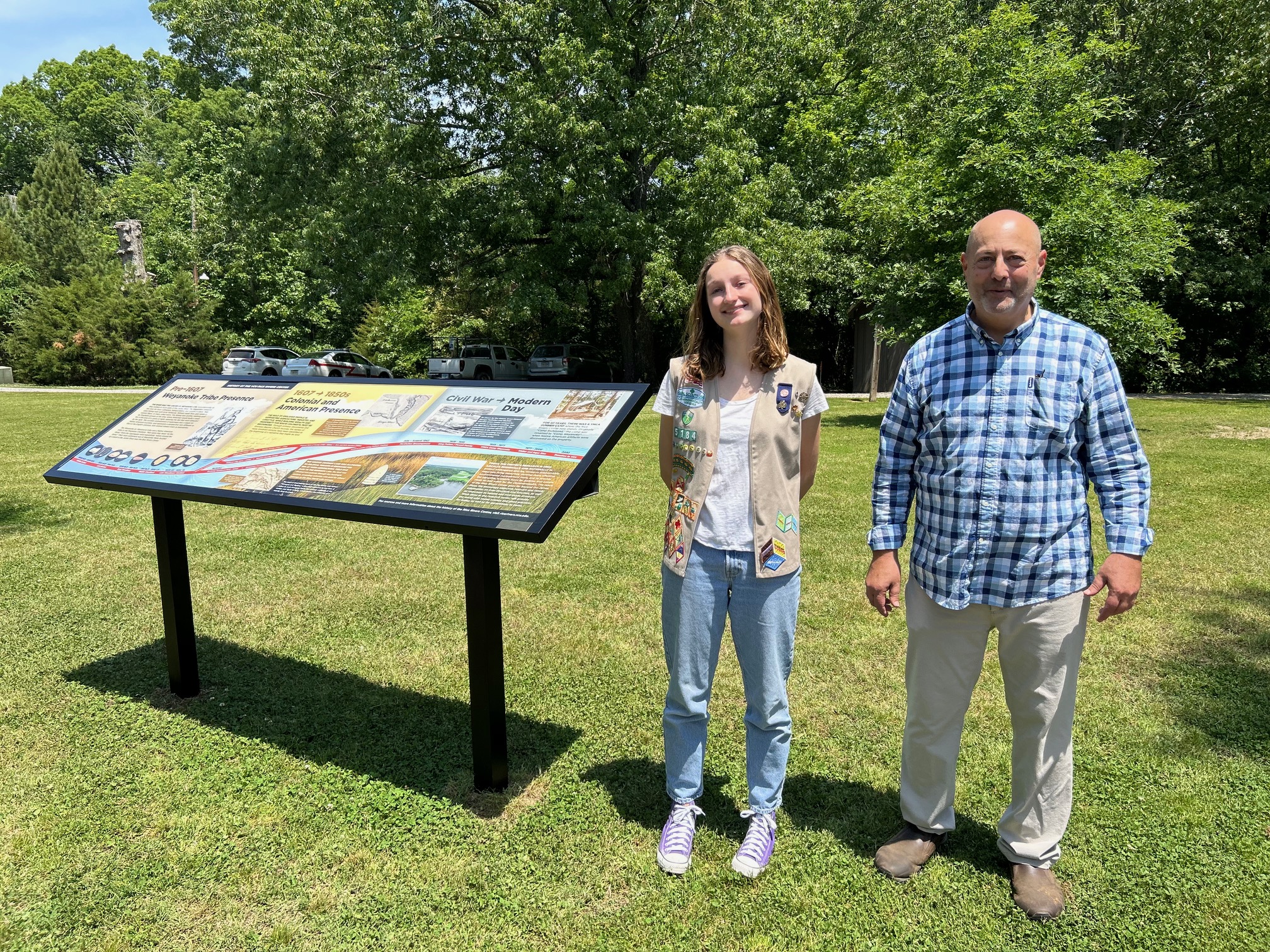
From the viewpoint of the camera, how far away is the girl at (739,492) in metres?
2.54

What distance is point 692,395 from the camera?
2.64 meters

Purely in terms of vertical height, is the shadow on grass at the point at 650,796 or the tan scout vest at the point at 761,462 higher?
the tan scout vest at the point at 761,462

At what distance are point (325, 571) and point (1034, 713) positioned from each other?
16.9 feet

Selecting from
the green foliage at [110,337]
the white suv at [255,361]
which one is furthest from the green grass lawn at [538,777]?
the green foliage at [110,337]

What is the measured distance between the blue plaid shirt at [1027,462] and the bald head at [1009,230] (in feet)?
0.73

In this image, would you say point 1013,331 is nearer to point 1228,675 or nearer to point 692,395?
point 692,395

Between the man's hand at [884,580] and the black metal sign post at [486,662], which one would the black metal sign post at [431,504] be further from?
the man's hand at [884,580]

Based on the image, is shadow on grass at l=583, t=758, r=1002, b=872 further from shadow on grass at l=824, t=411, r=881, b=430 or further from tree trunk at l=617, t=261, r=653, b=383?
tree trunk at l=617, t=261, r=653, b=383

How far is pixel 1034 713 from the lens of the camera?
8.12 feet

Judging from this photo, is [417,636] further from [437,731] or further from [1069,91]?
[1069,91]

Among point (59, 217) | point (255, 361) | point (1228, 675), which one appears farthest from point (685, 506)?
point (59, 217)

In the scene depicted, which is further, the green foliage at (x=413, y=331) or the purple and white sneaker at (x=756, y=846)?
the green foliage at (x=413, y=331)

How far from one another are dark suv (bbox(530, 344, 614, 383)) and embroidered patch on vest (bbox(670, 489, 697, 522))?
2135 centimetres

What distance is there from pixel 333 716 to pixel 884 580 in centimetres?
273
